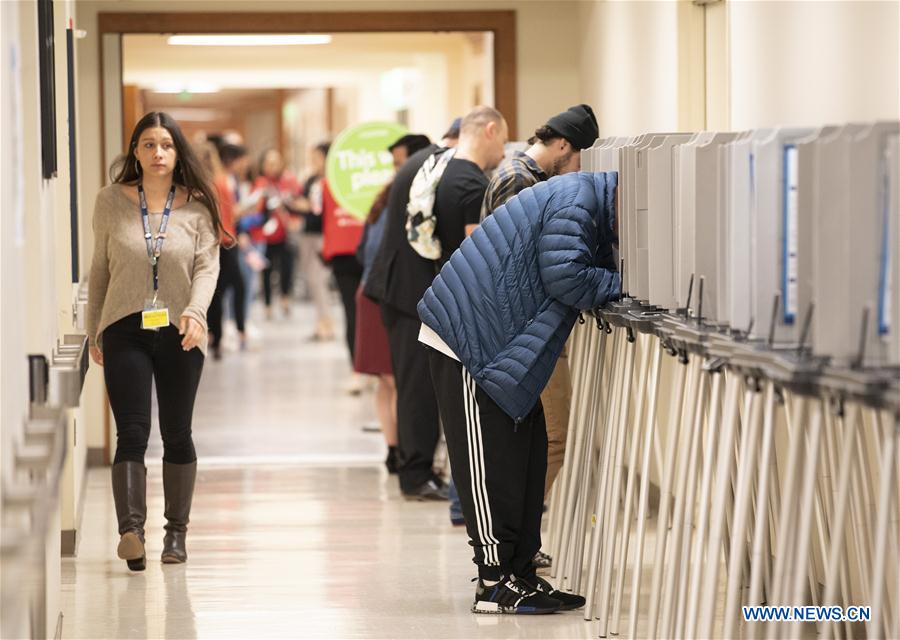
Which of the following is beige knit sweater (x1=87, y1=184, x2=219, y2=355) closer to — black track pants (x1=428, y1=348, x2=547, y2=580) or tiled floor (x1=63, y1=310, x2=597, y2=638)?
tiled floor (x1=63, y1=310, x2=597, y2=638)

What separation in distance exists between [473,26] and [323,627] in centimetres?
385

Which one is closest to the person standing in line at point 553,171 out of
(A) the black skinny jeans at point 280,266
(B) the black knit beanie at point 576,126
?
(B) the black knit beanie at point 576,126

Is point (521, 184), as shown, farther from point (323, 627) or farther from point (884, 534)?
point (884, 534)

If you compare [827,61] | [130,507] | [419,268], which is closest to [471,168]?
[419,268]

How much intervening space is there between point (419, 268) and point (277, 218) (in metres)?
9.87

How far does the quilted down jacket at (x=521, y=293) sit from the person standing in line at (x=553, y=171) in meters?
0.66

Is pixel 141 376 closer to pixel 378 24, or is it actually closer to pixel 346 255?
pixel 378 24

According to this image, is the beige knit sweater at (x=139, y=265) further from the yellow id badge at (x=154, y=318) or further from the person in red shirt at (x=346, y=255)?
the person in red shirt at (x=346, y=255)

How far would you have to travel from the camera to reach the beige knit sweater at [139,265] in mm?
4902

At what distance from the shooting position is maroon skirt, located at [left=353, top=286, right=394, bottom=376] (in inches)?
278

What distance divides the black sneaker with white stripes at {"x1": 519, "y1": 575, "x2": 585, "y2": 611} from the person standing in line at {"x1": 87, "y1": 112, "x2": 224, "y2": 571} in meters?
1.39

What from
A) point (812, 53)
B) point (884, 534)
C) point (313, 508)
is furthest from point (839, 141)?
point (313, 508)

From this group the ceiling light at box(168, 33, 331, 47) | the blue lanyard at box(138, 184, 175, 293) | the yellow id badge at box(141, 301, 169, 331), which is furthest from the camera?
the ceiling light at box(168, 33, 331, 47)

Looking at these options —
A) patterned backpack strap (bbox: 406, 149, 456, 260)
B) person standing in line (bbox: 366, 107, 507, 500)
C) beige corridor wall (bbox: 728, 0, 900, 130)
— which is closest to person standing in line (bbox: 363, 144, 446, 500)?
person standing in line (bbox: 366, 107, 507, 500)
